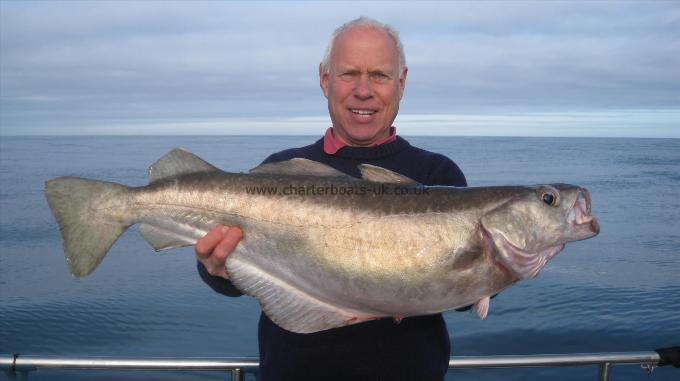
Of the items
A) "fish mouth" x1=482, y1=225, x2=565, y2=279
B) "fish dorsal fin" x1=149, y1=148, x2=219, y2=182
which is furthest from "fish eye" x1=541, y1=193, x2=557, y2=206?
"fish dorsal fin" x1=149, y1=148, x2=219, y2=182

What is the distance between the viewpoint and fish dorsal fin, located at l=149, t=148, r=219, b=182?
3.63 metres

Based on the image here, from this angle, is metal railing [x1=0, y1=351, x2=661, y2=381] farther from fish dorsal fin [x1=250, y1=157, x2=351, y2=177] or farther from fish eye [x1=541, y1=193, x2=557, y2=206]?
fish dorsal fin [x1=250, y1=157, x2=351, y2=177]

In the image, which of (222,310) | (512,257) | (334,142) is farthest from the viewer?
(222,310)

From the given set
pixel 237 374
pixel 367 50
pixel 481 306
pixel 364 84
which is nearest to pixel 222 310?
pixel 237 374

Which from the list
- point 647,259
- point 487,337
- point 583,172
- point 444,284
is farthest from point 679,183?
point 444,284

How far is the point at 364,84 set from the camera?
13.1ft

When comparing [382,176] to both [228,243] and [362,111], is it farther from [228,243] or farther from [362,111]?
[228,243]

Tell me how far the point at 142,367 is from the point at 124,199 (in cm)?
145

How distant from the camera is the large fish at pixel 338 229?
3291 millimetres

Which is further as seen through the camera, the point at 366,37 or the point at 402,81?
the point at 402,81

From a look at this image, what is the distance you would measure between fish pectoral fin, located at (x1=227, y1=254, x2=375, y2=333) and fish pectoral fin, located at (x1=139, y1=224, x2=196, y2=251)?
36cm

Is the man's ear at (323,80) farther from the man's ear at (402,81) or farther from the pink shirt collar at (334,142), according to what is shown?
the man's ear at (402,81)

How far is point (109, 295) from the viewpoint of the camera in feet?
38.9

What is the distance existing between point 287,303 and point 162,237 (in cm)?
98
